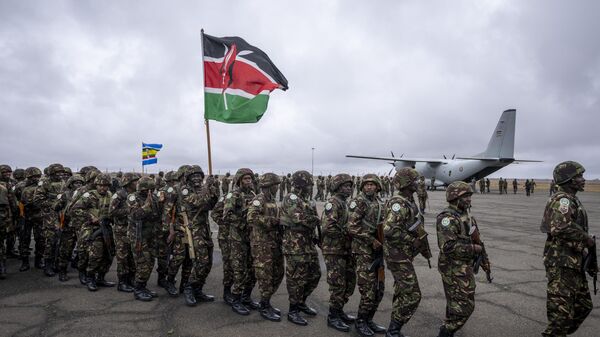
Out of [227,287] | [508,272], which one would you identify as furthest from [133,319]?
[508,272]

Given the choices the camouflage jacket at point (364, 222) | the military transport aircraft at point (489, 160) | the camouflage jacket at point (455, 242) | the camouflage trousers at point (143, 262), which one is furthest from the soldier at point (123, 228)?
the military transport aircraft at point (489, 160)

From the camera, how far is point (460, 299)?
364 centimetres

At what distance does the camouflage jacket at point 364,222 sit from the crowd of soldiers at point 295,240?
0.01 metres

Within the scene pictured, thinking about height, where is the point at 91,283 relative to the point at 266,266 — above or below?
below

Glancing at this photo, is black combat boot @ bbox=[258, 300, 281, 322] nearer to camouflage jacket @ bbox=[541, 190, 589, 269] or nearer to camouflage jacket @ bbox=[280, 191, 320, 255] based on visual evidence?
camouflage jacket @ bbox=[280, 191, 320, 255]

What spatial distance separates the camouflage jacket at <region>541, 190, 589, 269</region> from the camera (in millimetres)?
3645

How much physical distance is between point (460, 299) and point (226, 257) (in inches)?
128

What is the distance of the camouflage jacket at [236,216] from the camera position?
5117mm

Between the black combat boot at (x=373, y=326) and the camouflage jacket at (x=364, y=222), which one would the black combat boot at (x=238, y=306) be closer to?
the black combat boot at (x=373, y=326)

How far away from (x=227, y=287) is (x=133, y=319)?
1330 millimetres

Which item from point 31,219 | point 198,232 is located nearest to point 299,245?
point 198,232

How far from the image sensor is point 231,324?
460 cm

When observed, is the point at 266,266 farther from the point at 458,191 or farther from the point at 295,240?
the point at 458,191

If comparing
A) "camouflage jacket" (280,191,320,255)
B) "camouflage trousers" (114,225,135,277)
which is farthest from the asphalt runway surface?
"camouflage jacket" (280,191,320,255)
